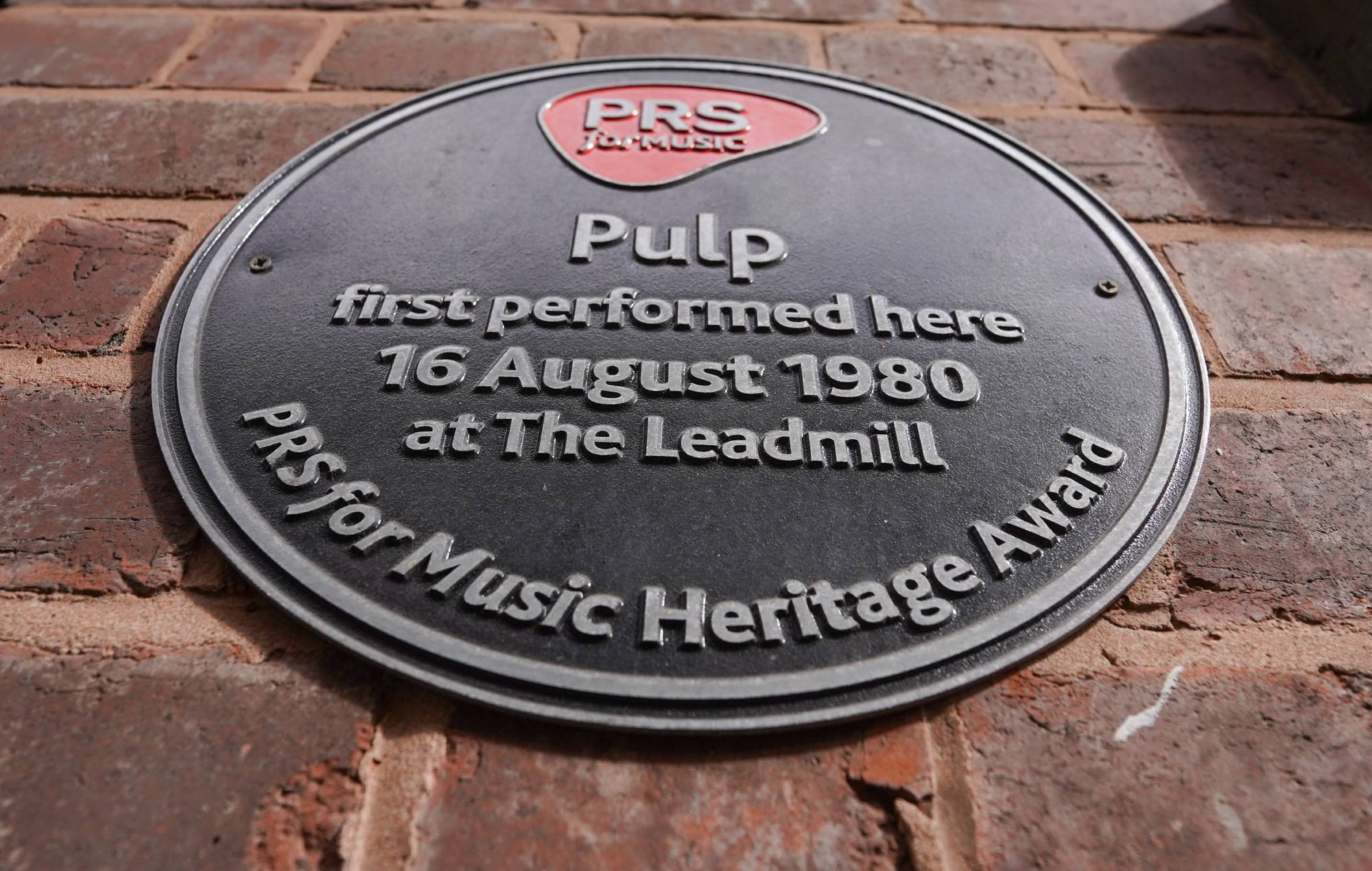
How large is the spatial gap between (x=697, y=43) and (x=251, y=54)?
0.60 m

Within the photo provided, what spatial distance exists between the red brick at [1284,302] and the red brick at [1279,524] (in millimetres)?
69

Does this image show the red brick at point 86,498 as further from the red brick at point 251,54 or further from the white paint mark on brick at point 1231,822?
the white paint mark on brick at point 1231,822

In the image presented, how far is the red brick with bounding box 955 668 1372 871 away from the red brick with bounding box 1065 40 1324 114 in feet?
2.65

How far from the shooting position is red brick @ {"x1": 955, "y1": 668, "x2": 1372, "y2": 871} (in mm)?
625

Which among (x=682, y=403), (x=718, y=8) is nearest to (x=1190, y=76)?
(x=718, y=8)

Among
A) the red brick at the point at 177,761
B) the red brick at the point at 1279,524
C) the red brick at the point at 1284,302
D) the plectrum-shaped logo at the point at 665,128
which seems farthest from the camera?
the plectrum-shaped logo at the point at 665,128

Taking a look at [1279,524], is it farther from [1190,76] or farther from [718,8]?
[718,8]

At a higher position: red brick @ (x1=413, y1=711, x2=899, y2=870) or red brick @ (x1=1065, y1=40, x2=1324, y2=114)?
red brick @ (x1=1065, y1=40, x2=1324, y2=114)

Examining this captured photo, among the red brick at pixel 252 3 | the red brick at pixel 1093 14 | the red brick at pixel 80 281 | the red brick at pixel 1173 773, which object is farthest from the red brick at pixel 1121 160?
the red brick at pixel 80 281

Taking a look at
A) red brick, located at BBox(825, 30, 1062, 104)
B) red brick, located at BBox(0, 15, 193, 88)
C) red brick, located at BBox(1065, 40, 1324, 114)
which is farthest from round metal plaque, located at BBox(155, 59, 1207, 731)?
red brick, located at BBox(0, 15, 193, 88)

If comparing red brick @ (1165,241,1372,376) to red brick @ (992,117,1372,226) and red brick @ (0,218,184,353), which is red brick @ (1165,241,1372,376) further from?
red brick @ (0,218,184,353)

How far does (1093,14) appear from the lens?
4.41 ft

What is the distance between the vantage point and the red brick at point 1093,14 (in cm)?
133

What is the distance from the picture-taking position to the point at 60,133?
1126 millimetres
